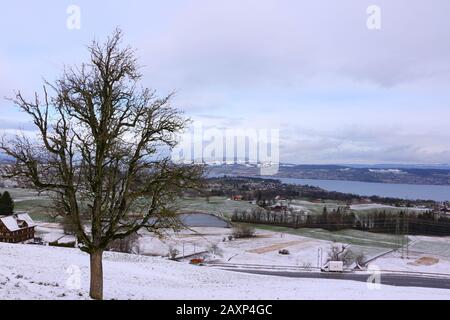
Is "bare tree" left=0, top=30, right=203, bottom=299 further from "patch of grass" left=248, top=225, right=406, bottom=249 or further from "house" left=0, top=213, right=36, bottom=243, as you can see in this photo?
"patch of grass" left=248, top=225, right=406, bottom=249

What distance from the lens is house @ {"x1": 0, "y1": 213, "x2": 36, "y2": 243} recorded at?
50719 mm

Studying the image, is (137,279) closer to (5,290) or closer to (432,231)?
(5,290)

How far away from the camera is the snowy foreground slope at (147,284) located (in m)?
10.9

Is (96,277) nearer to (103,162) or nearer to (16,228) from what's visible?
(103,162)

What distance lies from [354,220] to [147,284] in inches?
3016

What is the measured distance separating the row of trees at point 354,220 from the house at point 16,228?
42.9 metres

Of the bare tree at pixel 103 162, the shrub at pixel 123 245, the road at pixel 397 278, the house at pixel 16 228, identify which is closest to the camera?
the bare tree at pixel 103 162

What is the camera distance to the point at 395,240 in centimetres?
7225

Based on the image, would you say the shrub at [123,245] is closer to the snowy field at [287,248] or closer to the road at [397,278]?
the snowy field at [287,248]

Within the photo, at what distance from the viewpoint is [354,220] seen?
84688 mm

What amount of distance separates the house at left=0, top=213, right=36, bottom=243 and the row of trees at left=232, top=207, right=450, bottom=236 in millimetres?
42928

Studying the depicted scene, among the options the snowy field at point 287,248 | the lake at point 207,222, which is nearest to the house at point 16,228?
the snowy field at point 287,248

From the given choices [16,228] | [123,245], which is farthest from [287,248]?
[16,228]

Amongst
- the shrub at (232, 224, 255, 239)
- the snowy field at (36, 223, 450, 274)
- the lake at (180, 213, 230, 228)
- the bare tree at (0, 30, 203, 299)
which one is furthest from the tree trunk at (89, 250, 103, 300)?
the lake at (180, 213, 230, 228)
